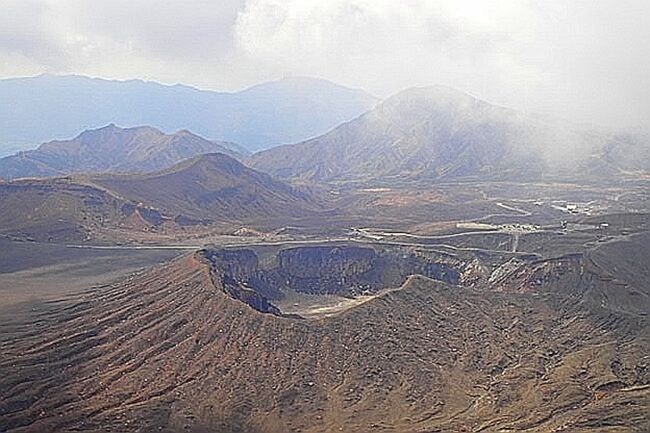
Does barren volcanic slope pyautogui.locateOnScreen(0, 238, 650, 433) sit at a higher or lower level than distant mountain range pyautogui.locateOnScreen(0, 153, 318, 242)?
lower

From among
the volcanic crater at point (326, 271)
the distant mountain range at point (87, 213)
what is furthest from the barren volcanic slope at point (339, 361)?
the distant mountain range at point (87, 213)

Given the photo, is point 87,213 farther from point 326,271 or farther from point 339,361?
point 339,361

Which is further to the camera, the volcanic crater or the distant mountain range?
the distant mountain range

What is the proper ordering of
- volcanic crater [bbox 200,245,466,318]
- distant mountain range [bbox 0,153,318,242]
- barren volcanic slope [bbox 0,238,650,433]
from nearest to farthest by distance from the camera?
barren volcanic slope [bbox 0,238,650,433] < volcanic crater [bbox 200,245,466,318] < distant mountain range [bbox 0,153,318,242]

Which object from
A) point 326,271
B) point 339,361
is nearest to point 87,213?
point 326,271

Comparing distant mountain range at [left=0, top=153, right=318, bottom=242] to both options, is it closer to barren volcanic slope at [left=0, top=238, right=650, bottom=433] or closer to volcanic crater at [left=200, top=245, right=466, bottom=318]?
volcanic crater at [left=200, top=245, right=466, bottom=318]

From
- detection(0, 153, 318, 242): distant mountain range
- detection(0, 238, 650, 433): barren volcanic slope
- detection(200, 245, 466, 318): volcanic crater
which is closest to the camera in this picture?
detection(0, 238, 650, 433): barren volcanic slope

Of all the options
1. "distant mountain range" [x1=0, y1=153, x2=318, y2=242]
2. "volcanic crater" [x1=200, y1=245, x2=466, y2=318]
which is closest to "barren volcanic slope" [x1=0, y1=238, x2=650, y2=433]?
"volcanic crater" [x1=200, y1=245, x2=466, y2=318]

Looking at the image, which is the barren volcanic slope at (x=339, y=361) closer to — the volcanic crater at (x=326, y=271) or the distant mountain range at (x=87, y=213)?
the volcanic crater at (x=326, y=271)

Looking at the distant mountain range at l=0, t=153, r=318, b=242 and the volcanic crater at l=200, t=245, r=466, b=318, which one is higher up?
the distant mountain range at l=0, t=153, r=318, b=242
